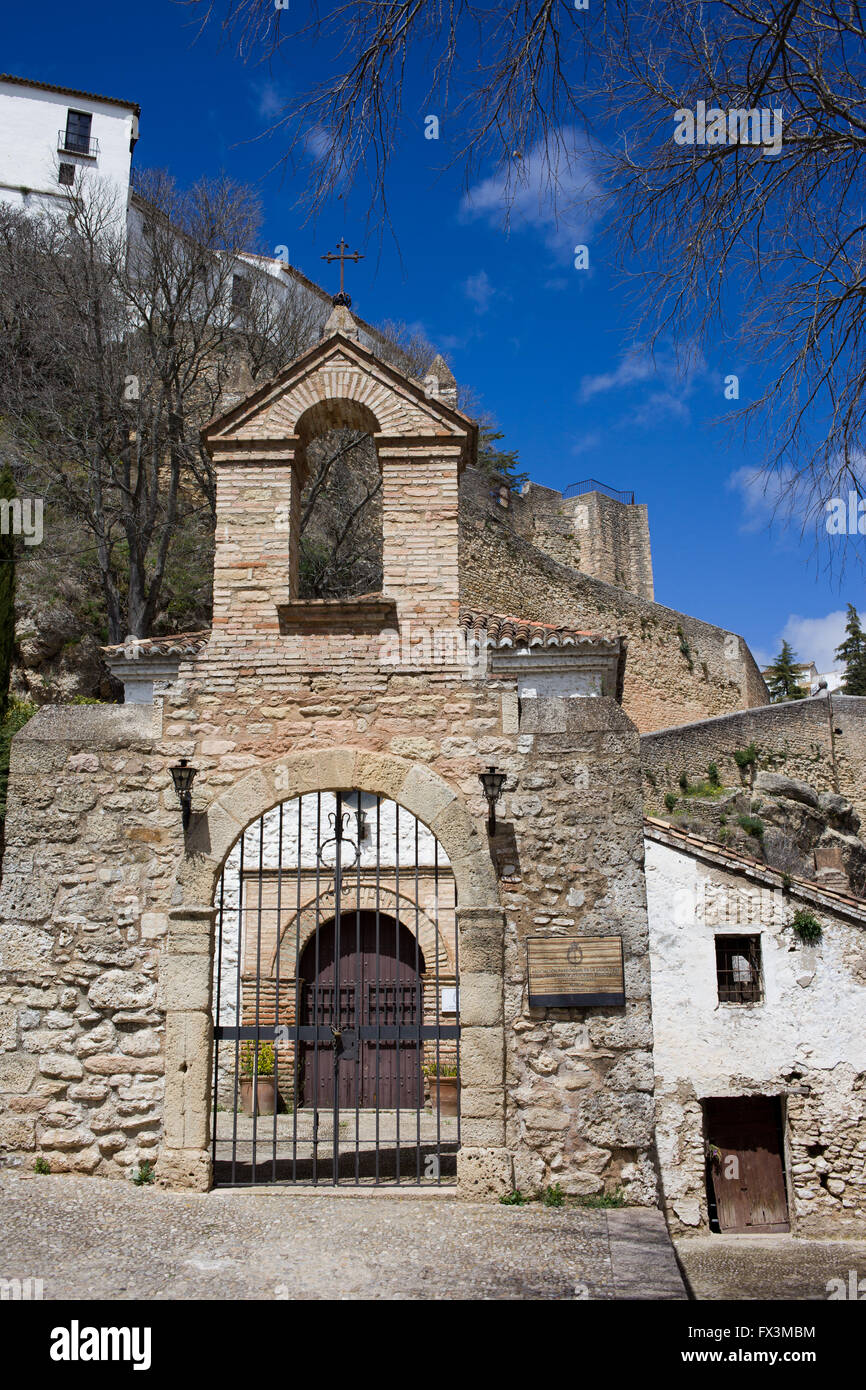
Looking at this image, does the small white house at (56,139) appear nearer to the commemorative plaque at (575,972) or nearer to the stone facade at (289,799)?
the stone facade at (289,799)

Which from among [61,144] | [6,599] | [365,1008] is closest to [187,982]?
[365,1008]

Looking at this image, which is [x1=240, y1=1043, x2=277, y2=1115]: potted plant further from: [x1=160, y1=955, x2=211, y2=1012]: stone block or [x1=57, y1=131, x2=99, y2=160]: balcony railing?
[x1=57, y1=131, x2=99, y2=160]: balcony railing

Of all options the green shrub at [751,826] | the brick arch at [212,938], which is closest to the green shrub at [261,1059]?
the brick arch at [212,938]

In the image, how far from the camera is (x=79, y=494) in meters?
19.0

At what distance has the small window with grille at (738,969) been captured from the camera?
11883 millimetres

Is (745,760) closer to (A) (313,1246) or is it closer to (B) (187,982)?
(B) (187,982)

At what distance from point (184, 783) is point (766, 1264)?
24.8 ft

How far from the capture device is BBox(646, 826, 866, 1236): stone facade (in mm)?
11375

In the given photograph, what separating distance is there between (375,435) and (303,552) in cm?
1373

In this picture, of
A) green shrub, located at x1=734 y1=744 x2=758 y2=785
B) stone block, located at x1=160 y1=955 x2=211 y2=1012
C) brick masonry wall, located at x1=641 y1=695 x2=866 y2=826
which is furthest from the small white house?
stone block, located at x1=160 y1=955 x2=211 y2=1012

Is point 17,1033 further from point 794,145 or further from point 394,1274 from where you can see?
point 794,145

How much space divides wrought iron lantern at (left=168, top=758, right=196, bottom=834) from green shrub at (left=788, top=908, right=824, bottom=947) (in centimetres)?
799

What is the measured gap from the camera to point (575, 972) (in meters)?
6.45
